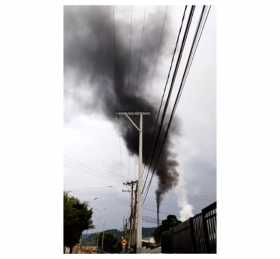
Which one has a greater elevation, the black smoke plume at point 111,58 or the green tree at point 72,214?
the black smoke plume at point 111,58

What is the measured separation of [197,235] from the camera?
16.1 feet

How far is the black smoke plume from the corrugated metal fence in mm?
531

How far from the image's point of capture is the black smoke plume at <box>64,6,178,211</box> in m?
4.38

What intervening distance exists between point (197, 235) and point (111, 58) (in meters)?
2.25

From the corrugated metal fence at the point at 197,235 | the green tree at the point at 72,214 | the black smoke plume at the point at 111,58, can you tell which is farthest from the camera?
the green tree at the point at 72,214

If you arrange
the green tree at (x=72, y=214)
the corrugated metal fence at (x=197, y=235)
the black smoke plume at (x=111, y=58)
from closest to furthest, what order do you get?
the corrugated metal fence at (x=197, y=235) → the black smoke plume at (x=111, y=58) → the green tree at (x=72, y=214)

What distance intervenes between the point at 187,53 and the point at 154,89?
918mm

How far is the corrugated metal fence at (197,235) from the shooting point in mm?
4250

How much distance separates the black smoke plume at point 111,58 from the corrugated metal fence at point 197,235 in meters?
0.53

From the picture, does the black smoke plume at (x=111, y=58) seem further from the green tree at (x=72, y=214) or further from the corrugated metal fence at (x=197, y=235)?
the green tree at (x=72, y=214)

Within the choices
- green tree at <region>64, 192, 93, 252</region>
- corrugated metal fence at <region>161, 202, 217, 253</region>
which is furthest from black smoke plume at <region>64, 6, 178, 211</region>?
green tree at <region>64, 192, 93, 252</region>

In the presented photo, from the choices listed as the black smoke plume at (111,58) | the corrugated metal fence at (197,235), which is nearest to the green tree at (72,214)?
the black smoke plume at (111,58)

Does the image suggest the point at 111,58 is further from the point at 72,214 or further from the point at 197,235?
the point at 197,235

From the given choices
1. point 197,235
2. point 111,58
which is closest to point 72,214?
point 197,235
